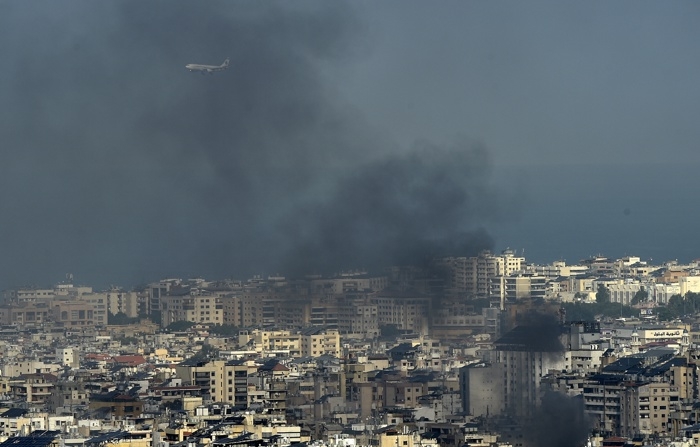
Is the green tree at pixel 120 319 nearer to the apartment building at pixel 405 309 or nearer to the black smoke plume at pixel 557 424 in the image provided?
the apartment building at pixel 405 309

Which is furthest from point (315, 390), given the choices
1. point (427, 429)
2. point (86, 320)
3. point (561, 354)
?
point (86, 320)

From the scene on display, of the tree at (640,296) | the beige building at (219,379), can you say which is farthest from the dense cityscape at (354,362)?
the tree at (640,296)

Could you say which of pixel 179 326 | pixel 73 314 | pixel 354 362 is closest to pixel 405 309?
pixel 354 362

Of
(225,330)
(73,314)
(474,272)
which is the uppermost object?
(474,272)

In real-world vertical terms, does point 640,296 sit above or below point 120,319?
above

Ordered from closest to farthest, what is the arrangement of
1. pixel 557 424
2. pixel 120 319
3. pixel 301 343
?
pixel 557 424 → pixel 301 343 → pixel 120 319

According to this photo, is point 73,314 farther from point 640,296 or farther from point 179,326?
point 640,296

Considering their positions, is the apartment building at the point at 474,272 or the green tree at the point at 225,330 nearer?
the apartment building at the point at 474,272

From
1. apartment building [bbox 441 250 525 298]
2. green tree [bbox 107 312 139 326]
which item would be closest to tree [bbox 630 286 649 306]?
apartment building [bbox 441 250 525 298]
